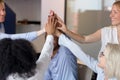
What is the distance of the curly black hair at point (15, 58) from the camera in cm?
142

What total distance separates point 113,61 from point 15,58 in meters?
0.55

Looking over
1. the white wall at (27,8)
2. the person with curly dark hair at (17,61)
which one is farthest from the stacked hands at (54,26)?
the white wall at (27,8)

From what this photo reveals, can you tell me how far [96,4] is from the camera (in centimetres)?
440

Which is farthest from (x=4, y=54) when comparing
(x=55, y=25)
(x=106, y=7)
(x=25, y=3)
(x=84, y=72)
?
(x=25, y=3)

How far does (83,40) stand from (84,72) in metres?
0.34

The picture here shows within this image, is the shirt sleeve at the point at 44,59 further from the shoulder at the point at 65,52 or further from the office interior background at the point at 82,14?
the office interior background at the point at 82,14

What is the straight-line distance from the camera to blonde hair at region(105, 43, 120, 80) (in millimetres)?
1522

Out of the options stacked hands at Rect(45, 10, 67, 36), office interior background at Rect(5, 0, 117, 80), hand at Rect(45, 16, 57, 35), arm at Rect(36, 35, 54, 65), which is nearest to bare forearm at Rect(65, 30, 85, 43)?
stacked hands at Rect(45, 10, 67, 36)

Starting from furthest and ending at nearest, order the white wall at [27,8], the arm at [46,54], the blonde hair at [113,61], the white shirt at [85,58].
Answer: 1. the white wall at [27,8]
2. the white shirt at [85,58]
3. the arm at [46,54]
4. the blonde hair at [113,61]

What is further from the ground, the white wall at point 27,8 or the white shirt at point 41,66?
the white wall at point 27,8

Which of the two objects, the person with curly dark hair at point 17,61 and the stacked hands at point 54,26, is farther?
the stacked hands at point 54,26

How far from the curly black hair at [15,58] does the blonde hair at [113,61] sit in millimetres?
440

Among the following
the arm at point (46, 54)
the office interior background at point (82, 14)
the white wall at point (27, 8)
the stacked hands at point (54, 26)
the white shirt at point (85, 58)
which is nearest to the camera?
the arm at point (46, 54)

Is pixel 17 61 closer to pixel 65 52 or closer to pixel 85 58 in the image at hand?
pixel 85 58
